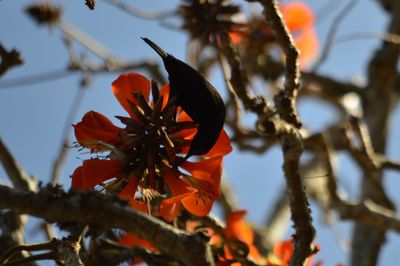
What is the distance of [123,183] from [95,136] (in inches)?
3.6

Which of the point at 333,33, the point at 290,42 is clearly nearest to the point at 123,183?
the point at 290,42

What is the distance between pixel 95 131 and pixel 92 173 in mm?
78

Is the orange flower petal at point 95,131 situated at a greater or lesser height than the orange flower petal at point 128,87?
lesser

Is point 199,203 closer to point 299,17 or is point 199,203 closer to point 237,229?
point 237,229

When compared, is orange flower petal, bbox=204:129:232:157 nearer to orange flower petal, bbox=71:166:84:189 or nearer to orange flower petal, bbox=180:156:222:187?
orange flower petal, bbox=180:156:222:187

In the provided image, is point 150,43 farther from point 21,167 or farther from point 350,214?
point 350,214

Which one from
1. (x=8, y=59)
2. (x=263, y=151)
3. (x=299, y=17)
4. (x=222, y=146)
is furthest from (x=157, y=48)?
(x=299, y=17)

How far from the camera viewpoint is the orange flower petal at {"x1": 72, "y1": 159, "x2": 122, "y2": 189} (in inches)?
43.9

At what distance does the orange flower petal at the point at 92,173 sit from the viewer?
1115 mm

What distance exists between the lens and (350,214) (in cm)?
198

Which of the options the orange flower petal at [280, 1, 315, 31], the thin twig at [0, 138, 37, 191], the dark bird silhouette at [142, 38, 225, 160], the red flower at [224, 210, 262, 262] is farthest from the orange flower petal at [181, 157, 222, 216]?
the orange flower petal at [280, 1, 315, 31]

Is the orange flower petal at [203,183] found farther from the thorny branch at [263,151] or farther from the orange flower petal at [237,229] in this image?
the orange flower petal at [237,229]

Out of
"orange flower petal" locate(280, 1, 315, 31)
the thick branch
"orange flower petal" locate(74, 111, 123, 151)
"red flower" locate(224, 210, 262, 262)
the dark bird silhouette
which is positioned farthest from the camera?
"orange flower petal" locate(280, 1, 315, 31)

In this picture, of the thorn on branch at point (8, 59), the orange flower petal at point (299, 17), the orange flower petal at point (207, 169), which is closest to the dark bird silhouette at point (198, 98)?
the orange flower petal at point (207, 169)
